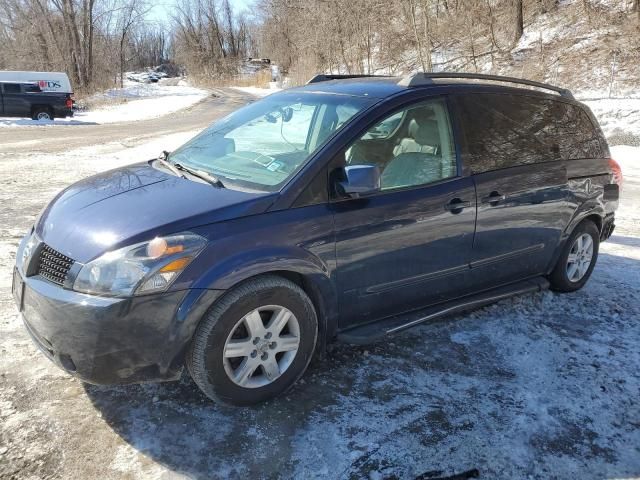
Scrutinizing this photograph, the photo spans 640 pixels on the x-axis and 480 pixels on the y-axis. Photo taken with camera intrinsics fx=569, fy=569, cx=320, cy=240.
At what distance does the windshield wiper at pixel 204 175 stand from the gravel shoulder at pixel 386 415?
1.19 m

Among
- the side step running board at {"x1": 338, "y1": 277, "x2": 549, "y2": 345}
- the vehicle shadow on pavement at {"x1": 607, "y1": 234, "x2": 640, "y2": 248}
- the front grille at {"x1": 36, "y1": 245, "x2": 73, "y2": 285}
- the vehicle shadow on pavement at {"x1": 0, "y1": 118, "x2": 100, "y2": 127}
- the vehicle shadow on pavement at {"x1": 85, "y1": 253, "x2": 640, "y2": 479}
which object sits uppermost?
the front grille at {"x1": 36, "y1": 245, "x2": 73, "y2": 285}

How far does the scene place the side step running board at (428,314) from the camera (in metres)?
3.41

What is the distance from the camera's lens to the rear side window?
3.96 m

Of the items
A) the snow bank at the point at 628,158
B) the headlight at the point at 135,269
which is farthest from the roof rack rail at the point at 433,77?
the snow bank at the point at 628,158

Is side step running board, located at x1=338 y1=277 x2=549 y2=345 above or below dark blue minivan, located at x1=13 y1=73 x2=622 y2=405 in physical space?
below

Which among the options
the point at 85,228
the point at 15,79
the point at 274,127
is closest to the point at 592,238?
the point at 274,127

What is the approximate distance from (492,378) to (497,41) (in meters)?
25.5

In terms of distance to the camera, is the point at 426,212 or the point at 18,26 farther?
the point at 18,26

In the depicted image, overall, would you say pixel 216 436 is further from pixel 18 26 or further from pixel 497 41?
pixel 18 26

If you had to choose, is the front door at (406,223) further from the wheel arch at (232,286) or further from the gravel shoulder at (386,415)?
the gravel shoulder at (386,415)

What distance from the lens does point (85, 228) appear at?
294cm

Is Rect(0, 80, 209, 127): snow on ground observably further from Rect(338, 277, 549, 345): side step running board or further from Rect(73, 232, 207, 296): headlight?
Rect(338, 277, 549, 345): side step running board

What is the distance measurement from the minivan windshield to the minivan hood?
0.74 feet

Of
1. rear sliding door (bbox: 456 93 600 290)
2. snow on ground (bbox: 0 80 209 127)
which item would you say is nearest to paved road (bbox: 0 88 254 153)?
snow on ground (bbox: 0 80 209 127)
